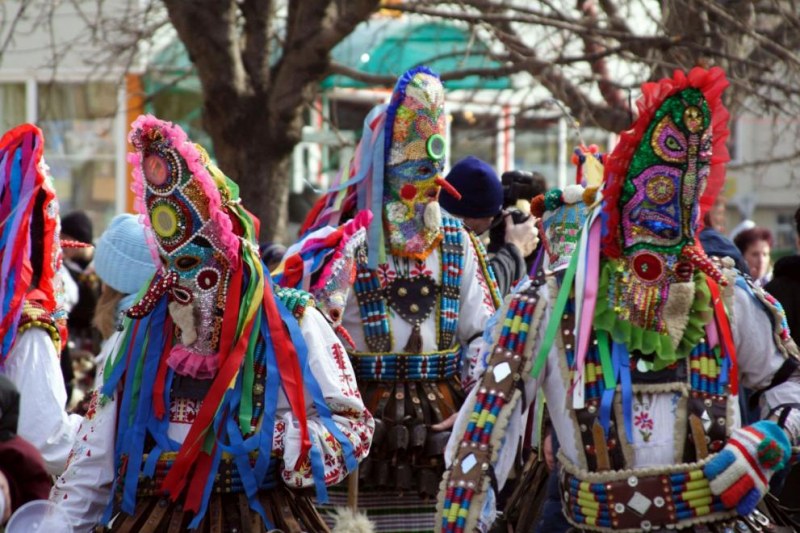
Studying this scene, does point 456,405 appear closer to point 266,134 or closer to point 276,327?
point 276,327

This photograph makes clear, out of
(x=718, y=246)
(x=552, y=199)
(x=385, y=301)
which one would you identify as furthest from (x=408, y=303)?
(x=718, y=246)

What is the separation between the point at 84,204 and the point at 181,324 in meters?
14.4

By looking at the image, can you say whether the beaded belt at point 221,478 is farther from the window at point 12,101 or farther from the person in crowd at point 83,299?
the window at point 12,101

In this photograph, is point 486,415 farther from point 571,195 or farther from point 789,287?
point 789,287

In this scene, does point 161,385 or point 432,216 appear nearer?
point 161,385

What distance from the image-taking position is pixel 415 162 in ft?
20.0

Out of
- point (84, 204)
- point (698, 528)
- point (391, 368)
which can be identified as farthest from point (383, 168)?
point (84, 204)

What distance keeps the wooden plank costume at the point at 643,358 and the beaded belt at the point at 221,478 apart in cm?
69

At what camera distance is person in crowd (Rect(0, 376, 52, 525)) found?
3043 millimetres

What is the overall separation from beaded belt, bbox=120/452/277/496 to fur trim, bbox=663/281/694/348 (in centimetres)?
124

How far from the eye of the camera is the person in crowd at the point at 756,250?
9.27m

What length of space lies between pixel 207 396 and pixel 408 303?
78.8 inches

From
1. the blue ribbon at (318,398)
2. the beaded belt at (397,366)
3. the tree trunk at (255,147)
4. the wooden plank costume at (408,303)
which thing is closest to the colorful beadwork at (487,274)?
the wooden plank costume at (408,303)

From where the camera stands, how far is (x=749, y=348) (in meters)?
3.82
